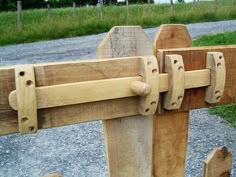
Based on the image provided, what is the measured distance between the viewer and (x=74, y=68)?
0.95 m

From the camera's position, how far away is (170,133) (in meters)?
1.22

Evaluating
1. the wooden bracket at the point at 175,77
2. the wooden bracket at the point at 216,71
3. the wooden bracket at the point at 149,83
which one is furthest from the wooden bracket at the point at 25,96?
the wooden bracket at the point at 216,71

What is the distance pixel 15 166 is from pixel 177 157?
7.54 feet

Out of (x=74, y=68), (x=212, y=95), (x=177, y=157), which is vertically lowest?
(x=177, y=157)

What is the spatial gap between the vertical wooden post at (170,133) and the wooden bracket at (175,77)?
112 mm

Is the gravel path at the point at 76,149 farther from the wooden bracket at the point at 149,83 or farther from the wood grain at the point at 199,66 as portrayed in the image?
the wooden bracket at the point at 149,83

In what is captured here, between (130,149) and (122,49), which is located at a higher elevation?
(122,49)

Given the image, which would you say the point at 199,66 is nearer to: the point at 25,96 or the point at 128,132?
the point at 128,132

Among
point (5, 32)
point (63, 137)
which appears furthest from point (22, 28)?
point (63, 137)

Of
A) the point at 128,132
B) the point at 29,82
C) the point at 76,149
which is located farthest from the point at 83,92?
the point at 76,149

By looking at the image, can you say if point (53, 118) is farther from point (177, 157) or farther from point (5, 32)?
point (5, 32)

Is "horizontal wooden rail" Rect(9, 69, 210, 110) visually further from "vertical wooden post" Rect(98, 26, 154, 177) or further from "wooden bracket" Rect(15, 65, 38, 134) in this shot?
"vertical wooden post" Rect(98, 26, 154, 177)

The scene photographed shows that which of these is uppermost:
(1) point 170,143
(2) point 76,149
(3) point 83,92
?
(3) point 83,92

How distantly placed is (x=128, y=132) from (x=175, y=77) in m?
0.23
